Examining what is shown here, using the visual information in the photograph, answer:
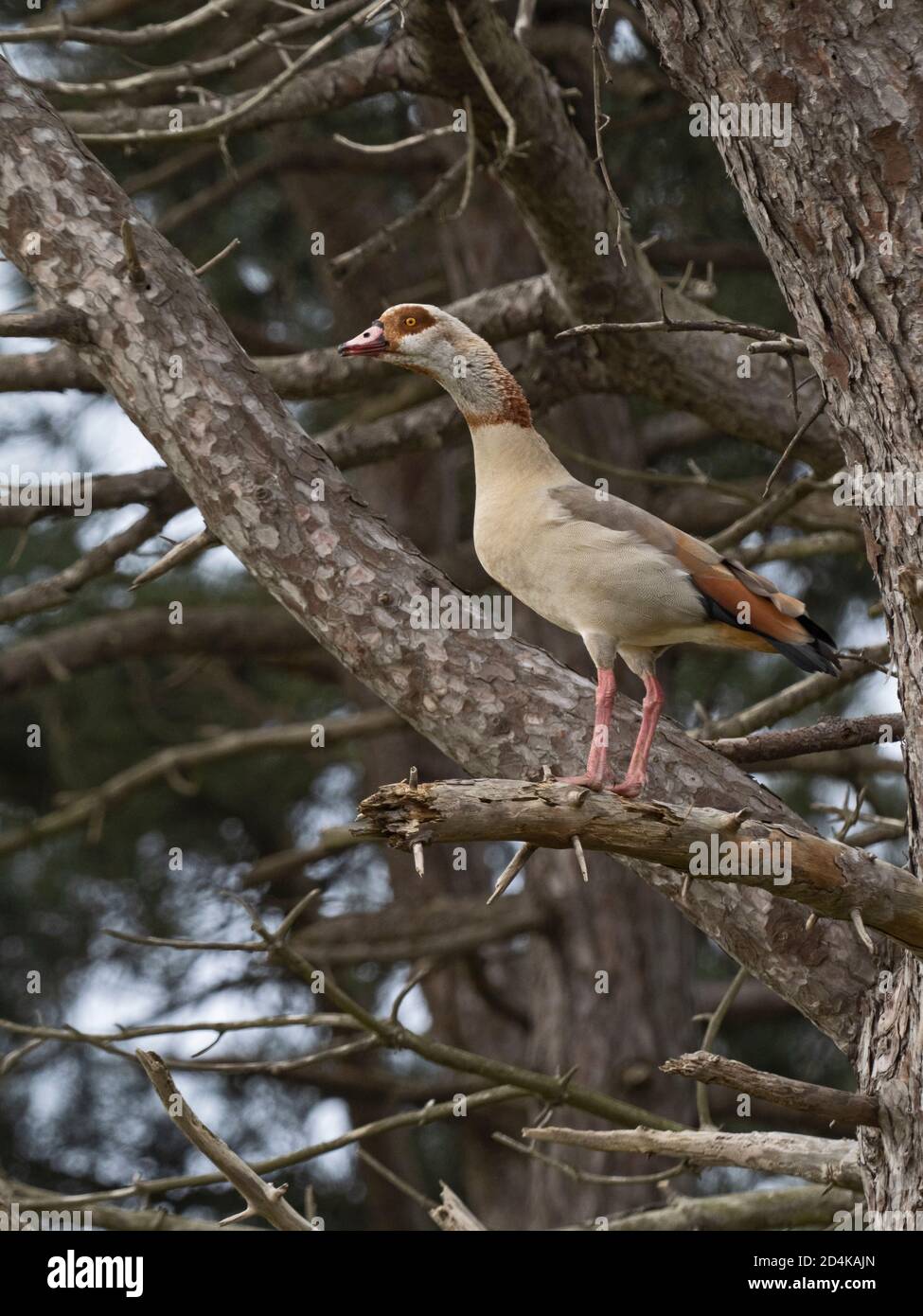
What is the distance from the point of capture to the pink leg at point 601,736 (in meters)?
3.25

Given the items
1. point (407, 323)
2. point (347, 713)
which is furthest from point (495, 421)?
point (347, 713)

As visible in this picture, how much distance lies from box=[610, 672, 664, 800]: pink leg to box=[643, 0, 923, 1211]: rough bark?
0.58m

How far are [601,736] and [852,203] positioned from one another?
1.19 meters

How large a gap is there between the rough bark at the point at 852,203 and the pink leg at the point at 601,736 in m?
0.63

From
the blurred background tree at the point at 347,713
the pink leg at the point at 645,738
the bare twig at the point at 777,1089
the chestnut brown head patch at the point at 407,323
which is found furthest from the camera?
the blurred background tree at the point at 347,713

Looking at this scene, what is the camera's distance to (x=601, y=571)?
3.36 meters

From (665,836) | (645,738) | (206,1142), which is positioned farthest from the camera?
(645,738)

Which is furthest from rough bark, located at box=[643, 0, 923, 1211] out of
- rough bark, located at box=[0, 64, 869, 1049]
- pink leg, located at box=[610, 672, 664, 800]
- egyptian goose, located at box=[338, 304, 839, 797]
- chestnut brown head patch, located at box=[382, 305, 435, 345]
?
chestnut brown head patch, located at box=[382, 305, 435, 345]

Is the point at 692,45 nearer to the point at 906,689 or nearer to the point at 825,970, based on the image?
the point at 906,689

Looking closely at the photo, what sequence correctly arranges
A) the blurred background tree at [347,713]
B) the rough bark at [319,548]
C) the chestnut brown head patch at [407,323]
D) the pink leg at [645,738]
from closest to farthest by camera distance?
the pink leg at [645,738] → the rough bark at [319,548] → the chestnut brown head patch at [407,323] → the blurred background tree at [347,713]

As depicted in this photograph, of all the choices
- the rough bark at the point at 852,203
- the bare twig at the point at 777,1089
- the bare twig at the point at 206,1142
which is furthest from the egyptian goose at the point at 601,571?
the bare twig at the point at 206,1142

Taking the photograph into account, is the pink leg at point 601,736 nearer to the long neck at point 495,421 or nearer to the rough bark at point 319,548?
the rough bark at point 319,548

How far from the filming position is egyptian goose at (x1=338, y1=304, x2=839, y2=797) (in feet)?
11.0

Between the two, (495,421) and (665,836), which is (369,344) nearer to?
(495,421)
